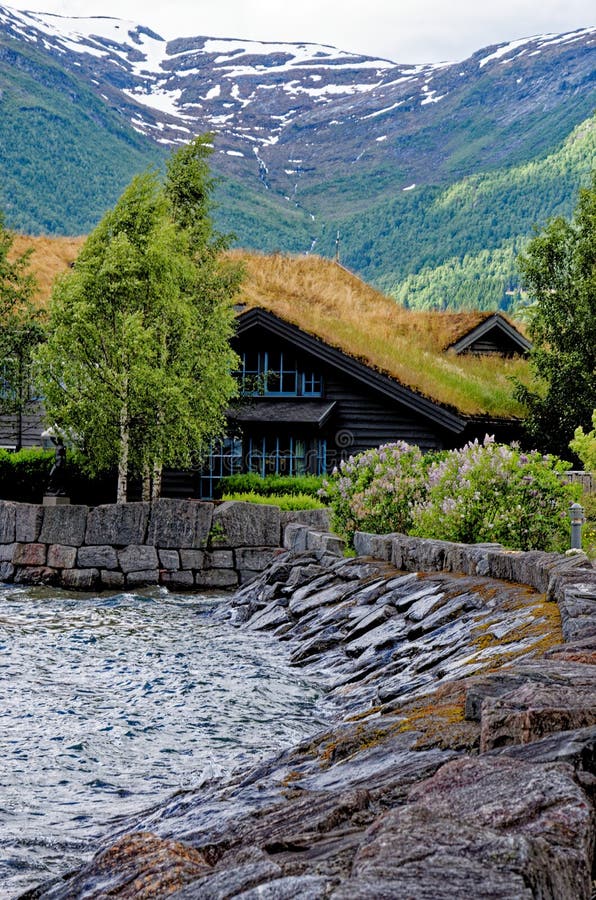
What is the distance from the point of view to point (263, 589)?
1723 centimetres

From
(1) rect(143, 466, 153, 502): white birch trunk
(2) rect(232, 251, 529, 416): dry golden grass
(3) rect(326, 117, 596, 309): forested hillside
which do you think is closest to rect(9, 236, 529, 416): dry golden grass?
(2) rect(232, 251, 529, 416): dry golden grass

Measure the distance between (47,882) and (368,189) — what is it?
191045mm

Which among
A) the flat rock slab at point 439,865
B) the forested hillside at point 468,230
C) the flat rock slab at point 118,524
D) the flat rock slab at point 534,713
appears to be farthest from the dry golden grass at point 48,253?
the forested hillside at point 468,230

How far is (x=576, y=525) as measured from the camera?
12.9m

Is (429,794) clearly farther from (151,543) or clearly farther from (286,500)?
(286,500)

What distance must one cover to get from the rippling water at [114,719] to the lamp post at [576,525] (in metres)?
3.96

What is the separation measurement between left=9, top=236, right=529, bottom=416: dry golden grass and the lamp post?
14001mm

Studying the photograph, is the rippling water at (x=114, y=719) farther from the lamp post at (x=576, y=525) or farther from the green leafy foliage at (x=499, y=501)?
the lamp post at (x=576, y=525)

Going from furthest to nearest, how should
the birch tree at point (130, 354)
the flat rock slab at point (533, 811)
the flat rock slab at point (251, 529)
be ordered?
the birch tree at point (130, 354)
the flat rock slab at point (251, 529)
the flat rock slab at point (533, 811)

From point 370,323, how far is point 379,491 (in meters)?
21.6

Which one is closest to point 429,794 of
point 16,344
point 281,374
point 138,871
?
point 138,871

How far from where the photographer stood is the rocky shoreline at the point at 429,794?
9.62 ft

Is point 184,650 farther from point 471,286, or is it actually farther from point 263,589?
point 471,286

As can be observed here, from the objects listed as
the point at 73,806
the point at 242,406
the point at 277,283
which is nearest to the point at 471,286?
the point at 277,283
